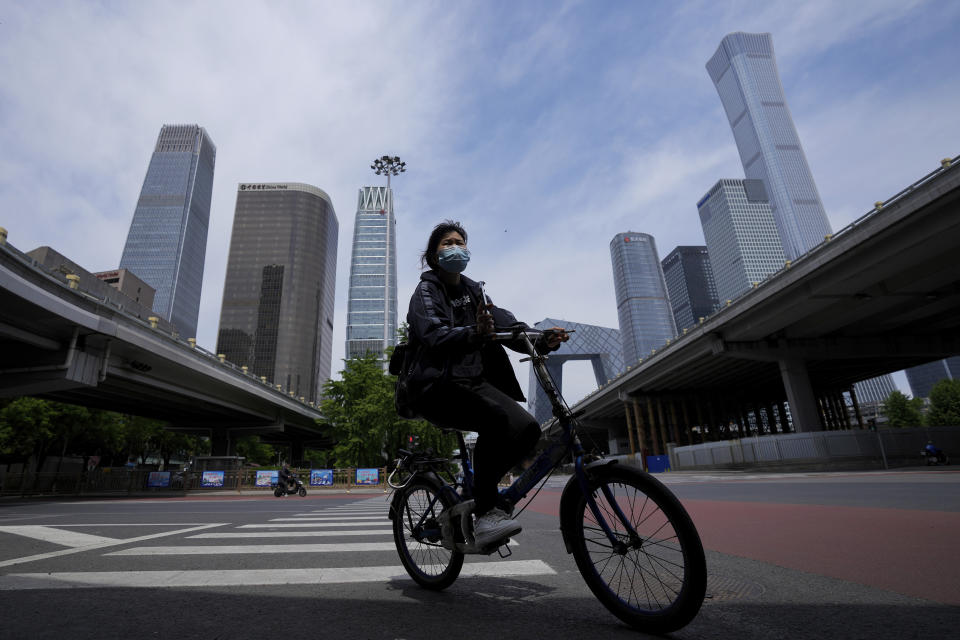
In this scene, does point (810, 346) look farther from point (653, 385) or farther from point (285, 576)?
point (285, 576)

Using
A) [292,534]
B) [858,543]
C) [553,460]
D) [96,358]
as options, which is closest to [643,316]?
[96,358]

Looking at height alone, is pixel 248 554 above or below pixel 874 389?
below

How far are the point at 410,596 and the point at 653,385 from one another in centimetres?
4993

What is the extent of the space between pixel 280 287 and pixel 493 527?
15696 cm

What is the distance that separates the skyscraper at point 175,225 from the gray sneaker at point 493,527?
182417 mm

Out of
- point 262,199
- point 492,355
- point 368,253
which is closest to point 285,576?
point 492,355

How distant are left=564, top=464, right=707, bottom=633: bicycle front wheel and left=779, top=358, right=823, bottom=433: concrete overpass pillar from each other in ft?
114

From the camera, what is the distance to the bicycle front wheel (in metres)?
1.86

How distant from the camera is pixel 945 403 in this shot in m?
56.2

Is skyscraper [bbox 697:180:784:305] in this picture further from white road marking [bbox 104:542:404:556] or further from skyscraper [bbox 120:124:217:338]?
skyscraper [bbox 120:124:217:338]

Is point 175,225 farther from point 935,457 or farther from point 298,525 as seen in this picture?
point 935,457

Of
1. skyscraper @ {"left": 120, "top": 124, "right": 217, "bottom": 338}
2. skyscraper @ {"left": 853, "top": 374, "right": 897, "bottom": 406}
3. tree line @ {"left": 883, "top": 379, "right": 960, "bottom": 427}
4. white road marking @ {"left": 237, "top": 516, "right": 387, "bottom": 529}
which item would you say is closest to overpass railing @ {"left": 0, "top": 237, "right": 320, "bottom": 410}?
white road marking @ {"left": 237, "top": 516, "right": 387, "bottom": 529}

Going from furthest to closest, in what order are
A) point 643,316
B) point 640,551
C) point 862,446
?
point 643,316
point 862,446
point 640,551

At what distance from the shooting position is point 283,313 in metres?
145
